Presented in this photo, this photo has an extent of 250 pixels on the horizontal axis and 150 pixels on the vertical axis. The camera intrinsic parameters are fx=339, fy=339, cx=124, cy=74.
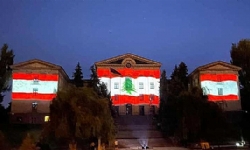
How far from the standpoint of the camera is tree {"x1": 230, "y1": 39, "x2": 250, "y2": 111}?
47.8 m

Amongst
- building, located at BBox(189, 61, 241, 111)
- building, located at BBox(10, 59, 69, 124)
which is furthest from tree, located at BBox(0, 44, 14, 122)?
building, located at BBox(189, 61, 241, 111)

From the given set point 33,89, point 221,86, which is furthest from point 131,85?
point 33,89

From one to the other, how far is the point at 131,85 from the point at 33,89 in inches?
529

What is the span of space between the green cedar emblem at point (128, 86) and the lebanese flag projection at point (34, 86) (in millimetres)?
9607

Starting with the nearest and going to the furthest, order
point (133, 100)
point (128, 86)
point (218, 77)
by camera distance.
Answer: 1. point (218, 77)
2. point (133, 100)
3. point (128, 86)

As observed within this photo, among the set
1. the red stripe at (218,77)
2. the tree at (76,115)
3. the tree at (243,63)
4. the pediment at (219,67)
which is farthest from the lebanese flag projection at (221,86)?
the tree at (76,115)

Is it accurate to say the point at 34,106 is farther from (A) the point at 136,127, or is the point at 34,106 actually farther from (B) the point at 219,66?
(B) the point at 219,66

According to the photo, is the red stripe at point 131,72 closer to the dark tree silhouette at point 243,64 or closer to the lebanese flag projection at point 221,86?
the lebanese flag projection at point 221,86

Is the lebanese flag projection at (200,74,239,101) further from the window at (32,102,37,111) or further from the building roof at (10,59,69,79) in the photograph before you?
the window at (32,102,37,111)

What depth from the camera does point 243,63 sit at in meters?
49.0

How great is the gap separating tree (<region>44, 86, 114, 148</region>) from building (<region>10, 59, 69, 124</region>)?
981 inches

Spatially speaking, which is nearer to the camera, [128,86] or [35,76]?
[35,76]

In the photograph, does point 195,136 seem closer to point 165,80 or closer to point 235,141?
point 235,141

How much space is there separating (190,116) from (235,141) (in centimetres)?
652
